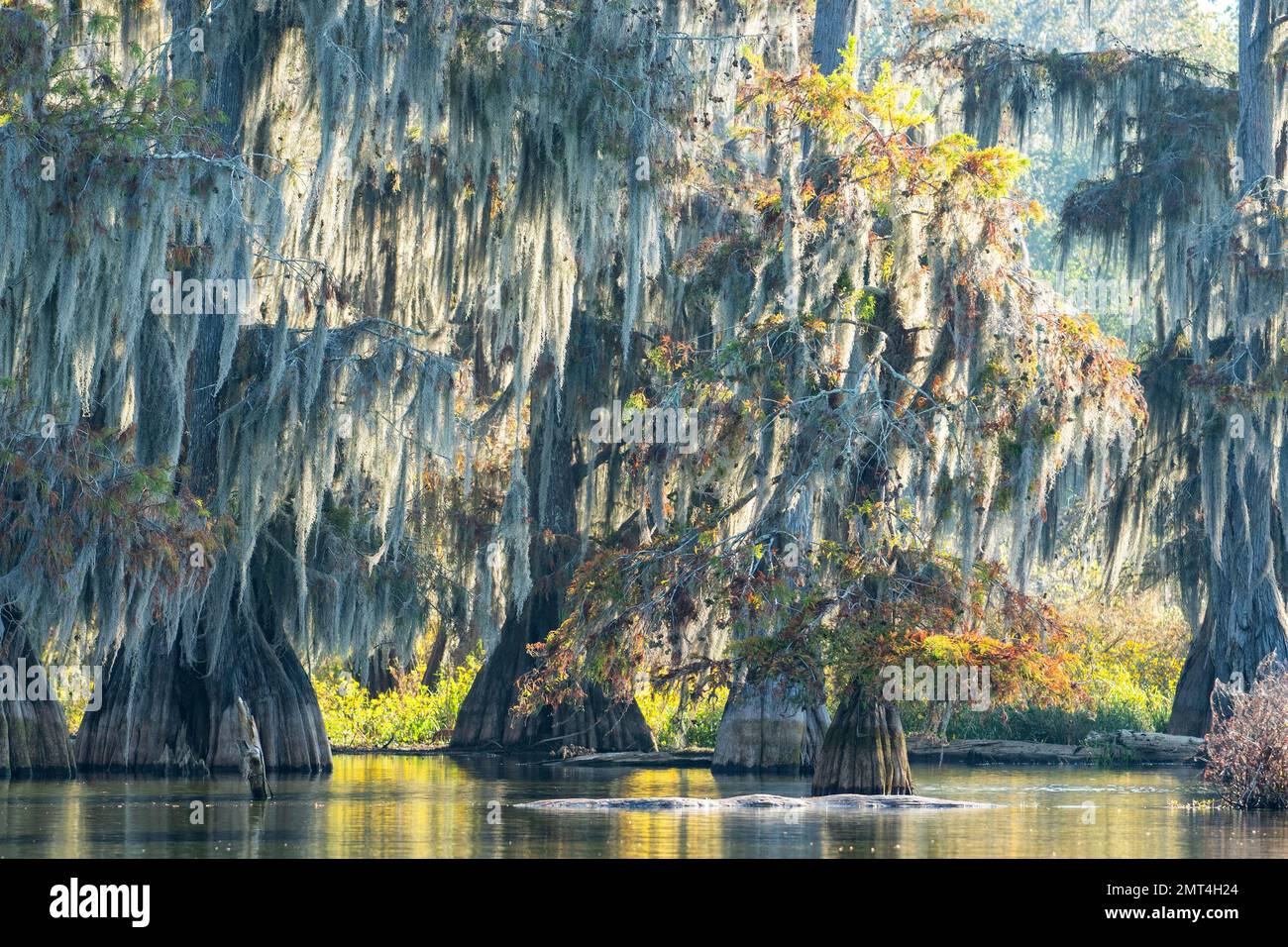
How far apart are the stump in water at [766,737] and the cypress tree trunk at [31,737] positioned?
8.50 m

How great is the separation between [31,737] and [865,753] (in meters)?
9.46

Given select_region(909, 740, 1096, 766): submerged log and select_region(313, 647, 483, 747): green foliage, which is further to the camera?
select_region(313, 647, 483, 747): green foliage

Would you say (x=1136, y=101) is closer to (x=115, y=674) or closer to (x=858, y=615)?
(x=858, y=615)

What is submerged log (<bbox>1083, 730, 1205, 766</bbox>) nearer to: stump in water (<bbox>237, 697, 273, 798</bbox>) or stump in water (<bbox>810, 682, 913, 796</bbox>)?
stump in water (<bbox>810, 682, 913, 796</bbox>)

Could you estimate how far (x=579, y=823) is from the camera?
1792 cm

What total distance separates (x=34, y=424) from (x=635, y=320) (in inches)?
478

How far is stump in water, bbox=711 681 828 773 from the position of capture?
27.5 m

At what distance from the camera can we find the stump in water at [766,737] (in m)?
27.5

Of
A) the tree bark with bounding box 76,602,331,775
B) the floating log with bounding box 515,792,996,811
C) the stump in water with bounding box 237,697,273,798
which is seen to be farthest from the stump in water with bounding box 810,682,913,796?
the tree bark with bounding box 76,602,331,775

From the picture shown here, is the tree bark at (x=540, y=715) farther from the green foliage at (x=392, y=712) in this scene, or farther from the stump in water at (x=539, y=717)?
the green foliage at (x=392, y=712)

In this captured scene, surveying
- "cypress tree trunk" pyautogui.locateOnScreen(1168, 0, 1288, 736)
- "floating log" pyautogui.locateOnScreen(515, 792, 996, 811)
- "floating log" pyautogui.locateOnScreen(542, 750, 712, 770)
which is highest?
"cypress tree trunk" pyautogui.locateOnScreen(1168, 0, 1288, 736)

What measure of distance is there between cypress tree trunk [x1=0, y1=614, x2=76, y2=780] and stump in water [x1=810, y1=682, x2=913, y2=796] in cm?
868

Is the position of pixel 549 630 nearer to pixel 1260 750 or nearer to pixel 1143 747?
pixel 1143 747

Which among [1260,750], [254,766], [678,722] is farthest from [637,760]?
[1260,750]
